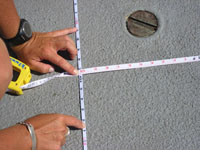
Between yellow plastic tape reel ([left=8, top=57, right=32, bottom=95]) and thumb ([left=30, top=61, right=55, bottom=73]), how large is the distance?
0.06 meters

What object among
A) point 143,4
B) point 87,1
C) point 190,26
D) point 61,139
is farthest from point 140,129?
point 87,1

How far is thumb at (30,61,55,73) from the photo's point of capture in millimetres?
1710

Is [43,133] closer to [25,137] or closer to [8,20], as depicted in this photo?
[25,137]

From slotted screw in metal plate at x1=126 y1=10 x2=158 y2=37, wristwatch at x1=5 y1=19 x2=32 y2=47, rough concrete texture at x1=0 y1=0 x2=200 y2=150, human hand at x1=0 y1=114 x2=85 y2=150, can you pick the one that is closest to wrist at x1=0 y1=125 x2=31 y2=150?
human hand at x1=0 y1=114 x2=85 y2=150

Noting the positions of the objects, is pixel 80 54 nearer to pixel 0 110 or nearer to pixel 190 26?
pixel 0 110

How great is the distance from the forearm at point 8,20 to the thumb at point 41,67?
0.28 m

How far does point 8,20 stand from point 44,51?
337 millimetres

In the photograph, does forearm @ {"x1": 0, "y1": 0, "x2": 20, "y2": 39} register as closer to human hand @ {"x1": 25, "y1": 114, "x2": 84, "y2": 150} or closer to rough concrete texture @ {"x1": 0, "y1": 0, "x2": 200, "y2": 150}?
rough concrete texture @ {"x1": 0, "y1": 0, "x2": 200, "y2": 150}

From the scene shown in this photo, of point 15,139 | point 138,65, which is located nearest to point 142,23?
point 138,65

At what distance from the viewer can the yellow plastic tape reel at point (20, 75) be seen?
5.45 ft

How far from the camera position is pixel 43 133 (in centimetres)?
148

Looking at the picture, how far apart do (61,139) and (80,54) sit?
75 centimetres

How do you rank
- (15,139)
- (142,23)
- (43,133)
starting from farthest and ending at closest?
(142,23) → (43,133) → (15,139)

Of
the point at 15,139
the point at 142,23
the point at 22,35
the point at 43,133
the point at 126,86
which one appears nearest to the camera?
the point at 15,139
